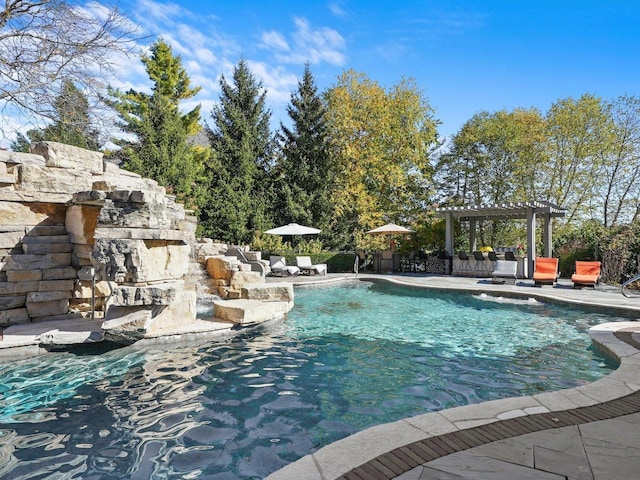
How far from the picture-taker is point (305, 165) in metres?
20.8

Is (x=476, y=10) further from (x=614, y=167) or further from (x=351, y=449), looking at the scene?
(x=614, y=167)

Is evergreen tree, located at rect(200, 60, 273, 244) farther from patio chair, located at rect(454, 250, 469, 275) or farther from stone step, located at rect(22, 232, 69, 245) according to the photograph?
stone step, located at rect(22, 232, 69, 245)

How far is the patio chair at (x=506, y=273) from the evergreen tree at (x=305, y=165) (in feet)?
32.3

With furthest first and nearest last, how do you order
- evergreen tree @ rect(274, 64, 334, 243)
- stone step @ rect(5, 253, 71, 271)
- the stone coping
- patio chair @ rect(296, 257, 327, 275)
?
evergreen tree @ rect(274, 64, 334, 243)
patio chair @ rect(296, 257, 327, 275)
stone step @ rect(5, 253, 71, 271)
the stone coping

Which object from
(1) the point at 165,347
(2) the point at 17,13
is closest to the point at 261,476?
(1) the point at 165,347

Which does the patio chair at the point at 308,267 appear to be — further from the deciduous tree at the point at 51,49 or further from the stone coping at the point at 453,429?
the stone coping at the point at 453,429

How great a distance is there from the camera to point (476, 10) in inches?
434

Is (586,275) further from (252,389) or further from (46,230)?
(46,230)

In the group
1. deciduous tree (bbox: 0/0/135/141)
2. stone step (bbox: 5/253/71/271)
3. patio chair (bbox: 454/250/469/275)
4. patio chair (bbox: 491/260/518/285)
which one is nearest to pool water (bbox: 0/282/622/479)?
stone step (bbox: 5/253/71/271)

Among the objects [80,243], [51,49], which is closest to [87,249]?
[80,243]

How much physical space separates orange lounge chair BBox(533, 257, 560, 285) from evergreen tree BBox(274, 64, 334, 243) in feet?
35.4

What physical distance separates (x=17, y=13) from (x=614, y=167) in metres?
24.2

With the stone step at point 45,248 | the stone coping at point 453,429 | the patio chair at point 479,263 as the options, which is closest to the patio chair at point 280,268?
the patio chair at point 479,263

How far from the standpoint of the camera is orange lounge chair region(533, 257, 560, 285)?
36.3ft
